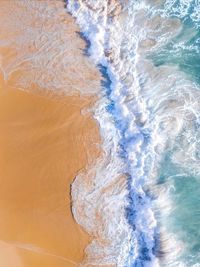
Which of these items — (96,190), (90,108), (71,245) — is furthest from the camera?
(90,108)

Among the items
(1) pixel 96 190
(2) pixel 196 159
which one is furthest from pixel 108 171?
(2) pixel 196 159

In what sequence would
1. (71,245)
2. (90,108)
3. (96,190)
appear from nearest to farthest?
(71,245), (96,190), (90,108)

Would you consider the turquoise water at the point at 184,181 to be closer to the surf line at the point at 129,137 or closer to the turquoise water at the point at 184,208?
the turquoise water at the point at 184,208

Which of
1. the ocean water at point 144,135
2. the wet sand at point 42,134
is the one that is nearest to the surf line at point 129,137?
the ocean water at point 144,135

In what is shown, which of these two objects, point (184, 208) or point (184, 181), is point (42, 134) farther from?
point (184, 208)

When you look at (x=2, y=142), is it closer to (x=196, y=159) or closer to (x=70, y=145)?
(x=70, y=145)
